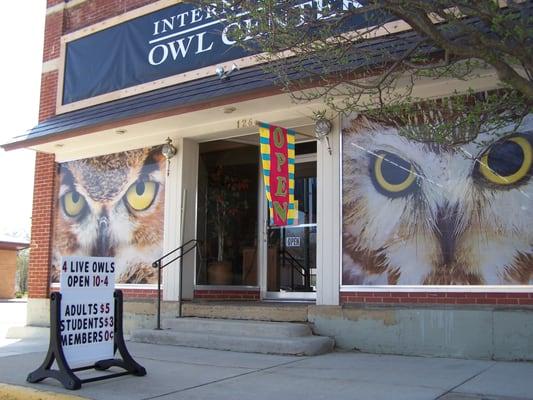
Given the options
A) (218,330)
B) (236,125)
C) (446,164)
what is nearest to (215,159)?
(236,125)

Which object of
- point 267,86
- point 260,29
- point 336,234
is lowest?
point 336,234

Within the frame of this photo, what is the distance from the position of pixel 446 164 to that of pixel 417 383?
3128mm

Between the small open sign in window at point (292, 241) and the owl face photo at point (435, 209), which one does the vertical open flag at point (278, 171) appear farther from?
the small open sign in window at point (292, 241)

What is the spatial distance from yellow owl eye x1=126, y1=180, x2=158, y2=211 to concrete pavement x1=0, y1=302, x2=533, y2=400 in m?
3.51

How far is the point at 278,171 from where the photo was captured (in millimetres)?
8578

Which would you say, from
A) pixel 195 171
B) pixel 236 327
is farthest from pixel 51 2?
pixel 236 327

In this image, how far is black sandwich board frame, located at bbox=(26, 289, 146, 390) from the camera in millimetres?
5871

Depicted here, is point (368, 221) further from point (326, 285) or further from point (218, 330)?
point (218, 330)

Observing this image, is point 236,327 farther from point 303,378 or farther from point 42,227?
point 42,227

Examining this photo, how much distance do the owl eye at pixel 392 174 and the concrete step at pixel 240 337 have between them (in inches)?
88.2

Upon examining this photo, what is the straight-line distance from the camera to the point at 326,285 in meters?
8.59

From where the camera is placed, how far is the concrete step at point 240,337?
306 inches

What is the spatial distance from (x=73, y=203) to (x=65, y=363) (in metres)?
6.51

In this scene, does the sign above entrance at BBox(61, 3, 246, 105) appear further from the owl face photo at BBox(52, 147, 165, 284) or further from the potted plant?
the potted plant
